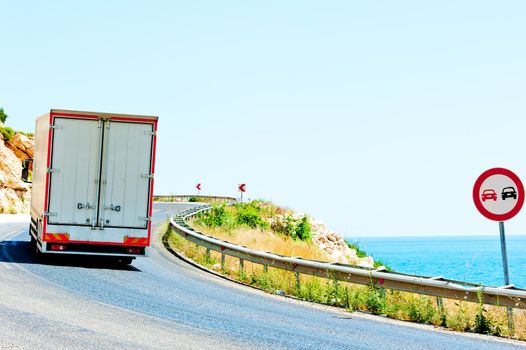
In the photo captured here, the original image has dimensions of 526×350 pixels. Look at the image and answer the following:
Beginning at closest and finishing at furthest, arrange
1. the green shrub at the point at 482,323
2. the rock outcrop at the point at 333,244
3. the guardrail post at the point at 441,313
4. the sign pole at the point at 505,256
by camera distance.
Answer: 1. the sign pole at the point at 505,256
2. the green shrub at the point at 482,323
3. the guardrail post at the point at 441,313
4. the rock outcrop at the point at 333,244

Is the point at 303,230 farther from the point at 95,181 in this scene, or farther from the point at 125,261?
the point at 95,181

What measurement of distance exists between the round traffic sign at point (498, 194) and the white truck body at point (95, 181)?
788 centimetres

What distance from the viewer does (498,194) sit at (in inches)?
441

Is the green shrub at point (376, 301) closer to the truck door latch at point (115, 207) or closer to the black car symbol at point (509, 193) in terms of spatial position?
the black car symbol at point (509, 193)

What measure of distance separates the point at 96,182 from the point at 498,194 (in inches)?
360

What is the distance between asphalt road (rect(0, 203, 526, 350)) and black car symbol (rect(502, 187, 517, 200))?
2.25m

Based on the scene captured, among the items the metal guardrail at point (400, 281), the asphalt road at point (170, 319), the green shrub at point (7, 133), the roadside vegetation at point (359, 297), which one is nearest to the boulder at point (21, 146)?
the green shrub at point (7, 133)

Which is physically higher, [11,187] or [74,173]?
[11,187]

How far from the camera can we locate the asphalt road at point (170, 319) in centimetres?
854

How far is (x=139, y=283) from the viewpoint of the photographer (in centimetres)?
1421

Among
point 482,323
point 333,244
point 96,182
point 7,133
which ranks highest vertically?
point 7,133

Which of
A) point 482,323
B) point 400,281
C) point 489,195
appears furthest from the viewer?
point 400,281

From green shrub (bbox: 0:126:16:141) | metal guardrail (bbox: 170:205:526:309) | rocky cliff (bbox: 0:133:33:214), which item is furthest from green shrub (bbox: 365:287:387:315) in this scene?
green shrub (bbox: 0:126:16:141)

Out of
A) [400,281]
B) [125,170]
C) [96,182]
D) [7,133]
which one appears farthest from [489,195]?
[7,133]
